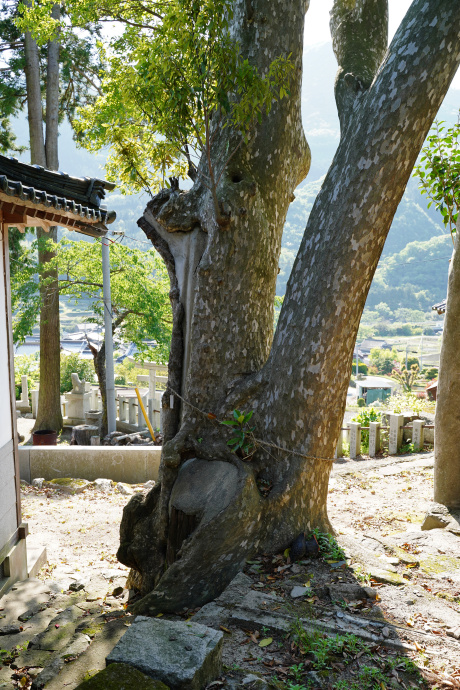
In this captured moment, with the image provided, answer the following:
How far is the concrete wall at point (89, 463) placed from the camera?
909 centimetres

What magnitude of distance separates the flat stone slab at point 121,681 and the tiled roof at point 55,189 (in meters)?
3.18

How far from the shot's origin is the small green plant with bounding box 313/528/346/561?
4.08m

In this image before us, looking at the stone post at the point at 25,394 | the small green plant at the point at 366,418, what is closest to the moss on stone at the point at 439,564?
the small green plant at the point at 366,418

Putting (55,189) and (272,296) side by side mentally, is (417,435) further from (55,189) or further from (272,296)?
(55,189)

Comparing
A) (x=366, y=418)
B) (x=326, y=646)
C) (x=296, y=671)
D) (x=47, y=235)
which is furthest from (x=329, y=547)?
(x=47, y=235)

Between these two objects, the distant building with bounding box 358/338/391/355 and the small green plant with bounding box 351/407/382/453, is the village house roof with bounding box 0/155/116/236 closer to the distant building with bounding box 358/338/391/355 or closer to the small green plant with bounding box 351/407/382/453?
the small green plant with bounding box 351/407/382/453

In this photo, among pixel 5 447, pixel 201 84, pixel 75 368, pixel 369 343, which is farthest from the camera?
pixel 369 343

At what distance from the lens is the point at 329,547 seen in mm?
4176

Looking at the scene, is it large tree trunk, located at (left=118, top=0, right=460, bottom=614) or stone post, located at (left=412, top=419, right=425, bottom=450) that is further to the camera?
stone post, located at (left=412, top=419, right=425, bottom=450)

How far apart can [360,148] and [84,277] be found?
1098 cm

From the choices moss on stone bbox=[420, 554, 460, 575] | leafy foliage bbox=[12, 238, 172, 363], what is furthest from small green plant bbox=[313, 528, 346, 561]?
leafy foliage bbox=[12, 238, 172, 363]

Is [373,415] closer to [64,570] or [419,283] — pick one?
[64,570]

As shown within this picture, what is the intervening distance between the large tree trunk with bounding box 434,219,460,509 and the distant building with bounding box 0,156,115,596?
135 inches

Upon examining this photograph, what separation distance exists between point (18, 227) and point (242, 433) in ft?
9.54
